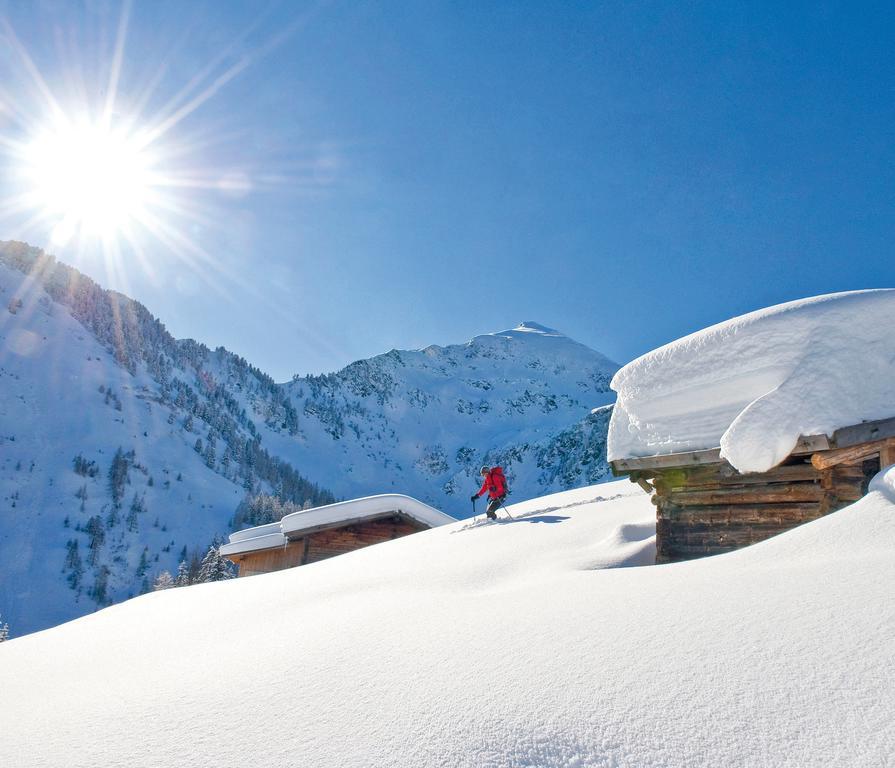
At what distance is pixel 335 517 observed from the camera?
46.9 feet

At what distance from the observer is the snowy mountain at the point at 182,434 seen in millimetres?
58875

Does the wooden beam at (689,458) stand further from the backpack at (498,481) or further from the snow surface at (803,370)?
the backpack at (498,481)

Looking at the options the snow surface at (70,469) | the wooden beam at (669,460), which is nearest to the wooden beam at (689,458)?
the wooden beam at (669,460)

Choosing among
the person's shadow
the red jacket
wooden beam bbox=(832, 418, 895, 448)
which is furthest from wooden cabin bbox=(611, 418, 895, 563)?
the red jacket

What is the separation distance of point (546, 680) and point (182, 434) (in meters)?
97.1

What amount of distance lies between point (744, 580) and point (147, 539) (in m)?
70.5

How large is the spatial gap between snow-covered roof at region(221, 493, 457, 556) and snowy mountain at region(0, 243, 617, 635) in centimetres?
4374

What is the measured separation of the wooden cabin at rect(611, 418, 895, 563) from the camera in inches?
205

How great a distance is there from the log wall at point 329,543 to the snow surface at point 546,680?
10165 millimetres

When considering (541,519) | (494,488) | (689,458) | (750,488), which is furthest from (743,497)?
(494,488)

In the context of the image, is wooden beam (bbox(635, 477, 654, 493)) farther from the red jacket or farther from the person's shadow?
the red jacket

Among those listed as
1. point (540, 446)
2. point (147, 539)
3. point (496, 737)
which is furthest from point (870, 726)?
point (540, 446)

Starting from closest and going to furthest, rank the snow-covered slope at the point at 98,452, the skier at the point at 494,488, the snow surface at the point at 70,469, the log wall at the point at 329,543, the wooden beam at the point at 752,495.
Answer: the wooden beam at the point at 752,495 < the skier at the point at 494,488 < the log wall at the point at 329,543 < the snow surface at the point at 70,469 < the snow-covered slope at the point at 98,452

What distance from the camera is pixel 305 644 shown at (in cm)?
343
